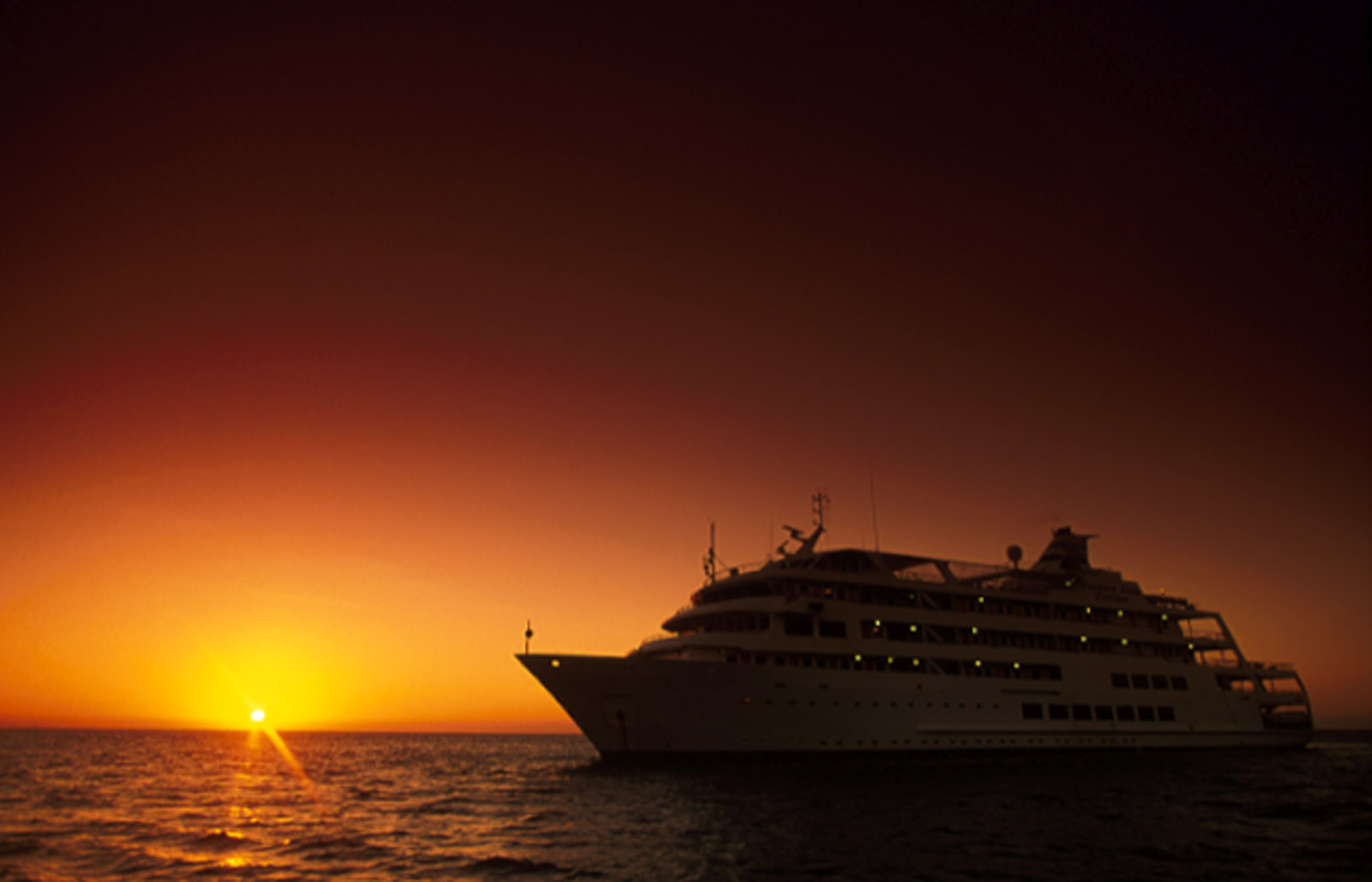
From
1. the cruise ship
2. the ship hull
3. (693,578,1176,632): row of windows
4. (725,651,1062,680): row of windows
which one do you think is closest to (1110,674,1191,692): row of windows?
the cruise ship

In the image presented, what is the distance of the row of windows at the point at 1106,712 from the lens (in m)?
40.5

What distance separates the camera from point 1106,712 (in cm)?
4297

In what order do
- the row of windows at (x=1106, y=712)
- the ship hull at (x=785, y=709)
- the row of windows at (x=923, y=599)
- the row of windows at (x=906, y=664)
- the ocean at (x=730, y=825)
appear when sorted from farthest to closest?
the row of windows at (x=1106, y=712) < the row of windows at (x=923, y=599) < the row of windows at (x=906, y=664) < the ship hull at (x=785, y=709) < the ocean at (x=730, y=825)

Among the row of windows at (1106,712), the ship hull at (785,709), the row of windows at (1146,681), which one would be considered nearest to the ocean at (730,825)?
the ship hull at (785,709)

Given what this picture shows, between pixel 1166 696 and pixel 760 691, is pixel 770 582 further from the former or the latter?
pixel 1166 696

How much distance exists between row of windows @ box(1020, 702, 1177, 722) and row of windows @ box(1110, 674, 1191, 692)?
1.10m

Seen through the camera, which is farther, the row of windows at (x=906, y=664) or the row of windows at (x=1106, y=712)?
the row of windows at (x=1106, y=712)

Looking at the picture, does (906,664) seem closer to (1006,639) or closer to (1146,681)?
(1006,639)

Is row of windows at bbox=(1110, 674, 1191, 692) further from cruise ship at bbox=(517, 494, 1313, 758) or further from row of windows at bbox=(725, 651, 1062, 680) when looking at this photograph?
row of windows at bbox=(725, 651, 1062, 680)

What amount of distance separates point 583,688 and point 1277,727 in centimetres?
4640

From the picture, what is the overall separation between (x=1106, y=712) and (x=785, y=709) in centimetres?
2175

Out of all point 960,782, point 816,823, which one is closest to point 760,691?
point 960,782

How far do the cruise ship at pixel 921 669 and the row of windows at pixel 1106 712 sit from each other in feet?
0.30

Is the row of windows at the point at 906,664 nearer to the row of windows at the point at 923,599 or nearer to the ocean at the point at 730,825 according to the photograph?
the row of windows at the point at 923,599
